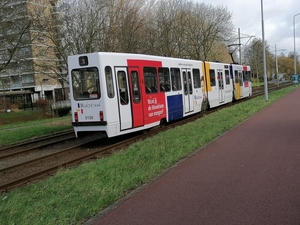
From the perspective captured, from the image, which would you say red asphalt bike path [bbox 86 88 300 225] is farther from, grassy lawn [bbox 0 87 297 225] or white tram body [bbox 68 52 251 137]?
white tram body [bbox 68 52 251 137]

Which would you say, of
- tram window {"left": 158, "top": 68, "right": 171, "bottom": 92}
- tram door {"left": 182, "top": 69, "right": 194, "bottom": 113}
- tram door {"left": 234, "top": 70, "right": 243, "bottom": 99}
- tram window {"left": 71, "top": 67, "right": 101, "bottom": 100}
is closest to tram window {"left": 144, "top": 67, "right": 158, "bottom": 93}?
tram window {"left": 158, "top": 68, "right": 171, "bottom": 92}

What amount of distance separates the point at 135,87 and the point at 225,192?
694 cm

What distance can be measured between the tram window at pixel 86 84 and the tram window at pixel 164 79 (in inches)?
132

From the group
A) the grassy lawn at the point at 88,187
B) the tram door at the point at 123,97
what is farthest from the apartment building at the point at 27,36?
the grassy lawn at the point at 88,187

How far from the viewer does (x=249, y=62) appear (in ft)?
226

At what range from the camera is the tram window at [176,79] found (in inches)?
573

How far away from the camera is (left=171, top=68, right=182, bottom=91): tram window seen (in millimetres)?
14555

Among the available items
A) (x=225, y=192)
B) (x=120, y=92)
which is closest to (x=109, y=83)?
(x=120, y=92)

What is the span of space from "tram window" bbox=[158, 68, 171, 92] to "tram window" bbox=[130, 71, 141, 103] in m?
1.83

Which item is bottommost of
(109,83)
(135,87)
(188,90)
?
(188,90)

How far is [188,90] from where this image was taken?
52.4 feet

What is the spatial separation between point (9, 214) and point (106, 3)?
927 inches

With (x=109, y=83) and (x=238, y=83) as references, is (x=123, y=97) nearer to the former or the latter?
(x=109, y=83)

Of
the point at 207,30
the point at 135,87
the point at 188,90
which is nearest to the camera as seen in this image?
the point at 135,87
